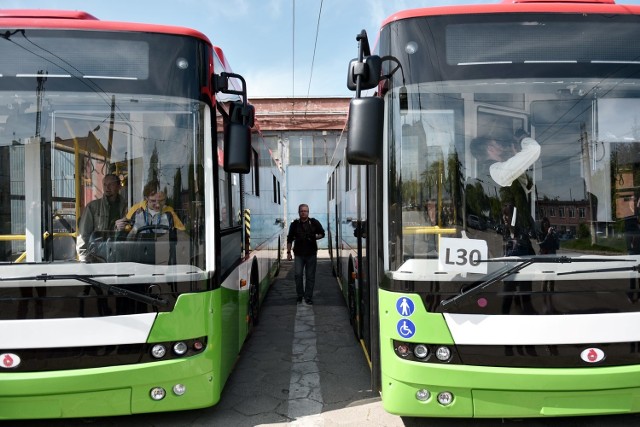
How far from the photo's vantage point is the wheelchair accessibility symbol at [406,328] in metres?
2.88

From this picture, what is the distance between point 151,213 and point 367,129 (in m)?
1.53

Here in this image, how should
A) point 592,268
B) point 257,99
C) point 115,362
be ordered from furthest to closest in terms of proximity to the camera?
point 257,99
point 115,362
point 592,268

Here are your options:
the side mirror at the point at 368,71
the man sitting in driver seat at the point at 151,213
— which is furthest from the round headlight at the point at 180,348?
the side mirror at the point at 368,71

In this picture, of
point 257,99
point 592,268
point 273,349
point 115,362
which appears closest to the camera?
point 592,268

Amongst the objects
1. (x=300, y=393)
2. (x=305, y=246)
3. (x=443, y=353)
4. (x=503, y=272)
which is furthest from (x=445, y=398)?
(x=305, y=246)

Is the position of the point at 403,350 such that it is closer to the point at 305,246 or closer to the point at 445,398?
the point at 445,398

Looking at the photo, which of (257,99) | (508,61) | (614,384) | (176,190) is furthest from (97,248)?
(257,99)

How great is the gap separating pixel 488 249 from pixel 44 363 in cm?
286

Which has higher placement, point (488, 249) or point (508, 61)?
point (508, 61)

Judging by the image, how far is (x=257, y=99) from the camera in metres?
16.7

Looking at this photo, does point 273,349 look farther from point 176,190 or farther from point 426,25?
point 426,25

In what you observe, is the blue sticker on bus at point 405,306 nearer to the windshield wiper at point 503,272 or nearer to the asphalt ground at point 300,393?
the windshield wiper at point 503,272

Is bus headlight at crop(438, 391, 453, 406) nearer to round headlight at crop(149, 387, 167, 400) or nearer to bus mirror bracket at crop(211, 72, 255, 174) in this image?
round headlight at crop(149, 387, 167, 400)

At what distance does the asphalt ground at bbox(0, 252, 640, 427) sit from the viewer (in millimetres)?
3523
